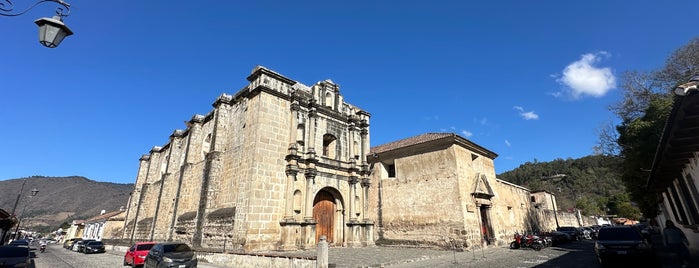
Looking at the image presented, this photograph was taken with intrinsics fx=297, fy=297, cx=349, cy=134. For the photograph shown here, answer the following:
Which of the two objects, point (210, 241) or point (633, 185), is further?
point (633, 185)

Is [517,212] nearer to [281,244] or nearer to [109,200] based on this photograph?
[281,244]

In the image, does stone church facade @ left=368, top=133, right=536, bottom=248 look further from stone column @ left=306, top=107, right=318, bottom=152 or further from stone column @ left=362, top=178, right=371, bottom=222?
stone column @ left=306, top=107, right=318, bottom=152

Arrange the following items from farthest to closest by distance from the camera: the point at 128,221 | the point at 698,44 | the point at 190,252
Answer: the point at 128,221
the point at 698,44
the point at 190,252

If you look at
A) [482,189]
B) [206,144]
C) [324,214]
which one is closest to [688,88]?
[482,189]

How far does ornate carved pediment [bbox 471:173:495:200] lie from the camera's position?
17.9 meters

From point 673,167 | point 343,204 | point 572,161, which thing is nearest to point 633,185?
point 673,167

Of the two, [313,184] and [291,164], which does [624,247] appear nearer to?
[313,184]

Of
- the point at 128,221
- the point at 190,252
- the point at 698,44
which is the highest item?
the point at 698,44

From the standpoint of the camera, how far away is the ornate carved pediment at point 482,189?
704 inches

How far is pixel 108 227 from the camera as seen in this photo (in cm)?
3803

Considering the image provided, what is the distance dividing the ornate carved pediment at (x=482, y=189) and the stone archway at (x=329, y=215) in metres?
8.20

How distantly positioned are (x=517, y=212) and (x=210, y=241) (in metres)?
22.1

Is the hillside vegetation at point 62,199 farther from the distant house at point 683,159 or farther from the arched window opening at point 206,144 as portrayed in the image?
the distant house at point 683,159

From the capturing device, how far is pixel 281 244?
14.2 metres
